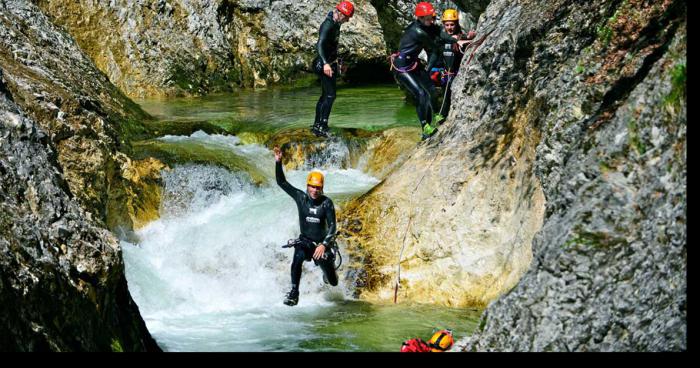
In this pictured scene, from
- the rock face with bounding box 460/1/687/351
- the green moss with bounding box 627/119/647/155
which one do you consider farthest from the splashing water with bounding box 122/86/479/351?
the green moss with bounding box 627/119/647/155

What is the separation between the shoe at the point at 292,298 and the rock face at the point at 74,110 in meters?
2.68

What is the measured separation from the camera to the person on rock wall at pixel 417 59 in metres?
15.4

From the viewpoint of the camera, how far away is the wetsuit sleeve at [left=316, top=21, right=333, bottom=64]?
53.6 feet

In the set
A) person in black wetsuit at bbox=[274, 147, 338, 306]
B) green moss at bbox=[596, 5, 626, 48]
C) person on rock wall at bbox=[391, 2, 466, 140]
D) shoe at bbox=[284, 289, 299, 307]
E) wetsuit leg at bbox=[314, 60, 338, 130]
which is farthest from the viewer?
wetsuit leg at bbox=[314, 60, 338, 130]

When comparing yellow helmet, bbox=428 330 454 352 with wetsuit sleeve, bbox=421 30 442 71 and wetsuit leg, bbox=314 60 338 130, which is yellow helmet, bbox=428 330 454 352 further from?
wetsuit leg, bbox=314 60 338 130

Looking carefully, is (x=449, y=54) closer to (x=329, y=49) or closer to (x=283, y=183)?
(x=329, y=49)

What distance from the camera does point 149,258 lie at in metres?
15.5

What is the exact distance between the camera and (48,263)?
9336 mm

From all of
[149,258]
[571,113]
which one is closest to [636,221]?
[571,113]

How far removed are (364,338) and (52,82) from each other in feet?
21.0

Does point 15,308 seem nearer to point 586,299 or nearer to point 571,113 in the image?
point 586,299

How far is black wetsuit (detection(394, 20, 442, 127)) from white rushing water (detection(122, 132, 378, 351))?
6.34ft

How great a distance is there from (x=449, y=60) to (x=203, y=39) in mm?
12889

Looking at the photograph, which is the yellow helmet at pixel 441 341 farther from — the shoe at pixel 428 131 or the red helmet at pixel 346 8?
the red helmet at pixel 346 8
